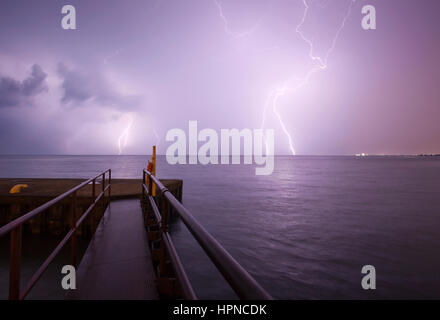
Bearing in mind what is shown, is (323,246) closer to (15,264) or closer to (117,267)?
(117,267)

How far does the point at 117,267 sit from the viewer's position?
302cm

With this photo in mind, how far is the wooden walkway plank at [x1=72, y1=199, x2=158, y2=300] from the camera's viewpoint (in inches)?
97.1

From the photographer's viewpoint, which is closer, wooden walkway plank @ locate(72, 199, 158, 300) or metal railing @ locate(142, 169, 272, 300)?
metal railing @ locate(142, 169, 272, 300)

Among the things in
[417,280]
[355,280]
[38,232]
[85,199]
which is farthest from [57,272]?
[417,280]

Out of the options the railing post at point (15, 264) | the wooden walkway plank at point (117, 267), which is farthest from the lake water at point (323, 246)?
the railing post at point (15, 264)

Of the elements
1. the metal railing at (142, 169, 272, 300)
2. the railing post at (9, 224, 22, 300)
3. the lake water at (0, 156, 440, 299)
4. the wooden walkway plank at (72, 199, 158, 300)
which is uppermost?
the metal railing at (142, 169, 272, 300)

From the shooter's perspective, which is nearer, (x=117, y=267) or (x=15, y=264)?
(x=15, y=264)

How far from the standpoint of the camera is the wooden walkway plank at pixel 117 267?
247cm

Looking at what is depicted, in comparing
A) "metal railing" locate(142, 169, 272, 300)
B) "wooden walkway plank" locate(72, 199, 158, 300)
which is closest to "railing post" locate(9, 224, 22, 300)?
"metal railing" locate(142, 169, 272, 300)

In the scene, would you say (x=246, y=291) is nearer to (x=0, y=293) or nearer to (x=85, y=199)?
(x=0, y=293)

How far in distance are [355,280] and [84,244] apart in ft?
27.1

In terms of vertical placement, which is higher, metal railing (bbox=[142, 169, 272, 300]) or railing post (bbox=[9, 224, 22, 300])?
metal railing (bbox=[142, 169, 272, 300])

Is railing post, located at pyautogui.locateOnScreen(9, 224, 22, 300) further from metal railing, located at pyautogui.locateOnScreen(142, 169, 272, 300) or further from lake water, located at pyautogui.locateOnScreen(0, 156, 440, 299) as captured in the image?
lake water, located at pyautogui.locateOnScreen(0, 156, 440, 299)

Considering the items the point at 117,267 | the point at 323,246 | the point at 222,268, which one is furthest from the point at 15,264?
the point at 323,246
